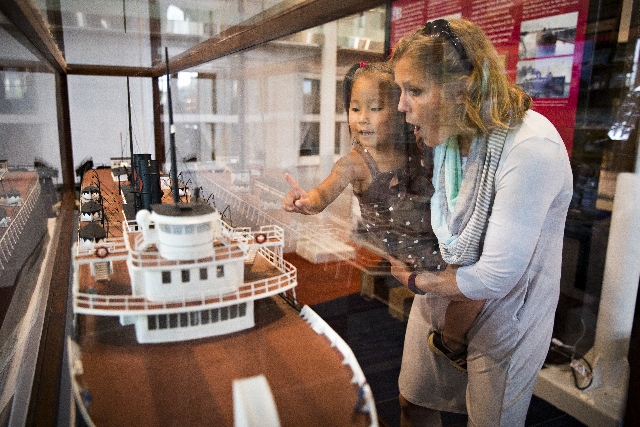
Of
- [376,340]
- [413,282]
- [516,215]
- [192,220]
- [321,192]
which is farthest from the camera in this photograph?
[376,340]

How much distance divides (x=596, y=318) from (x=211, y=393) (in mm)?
2339

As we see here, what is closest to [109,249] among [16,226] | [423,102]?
[16,226]

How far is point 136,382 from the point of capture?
3.16 ft

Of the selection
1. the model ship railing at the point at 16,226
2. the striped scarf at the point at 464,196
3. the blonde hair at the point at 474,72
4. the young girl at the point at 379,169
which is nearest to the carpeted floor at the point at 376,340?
the young girl at the point at 379,169

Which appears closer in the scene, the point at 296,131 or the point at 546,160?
the point at 546,160

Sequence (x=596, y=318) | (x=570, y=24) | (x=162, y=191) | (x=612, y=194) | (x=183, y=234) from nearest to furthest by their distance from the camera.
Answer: (x=183, y=234)
(x=162, y=191)
(x=570, y=24)
(x=612, y=194)
(x=596, y=318)

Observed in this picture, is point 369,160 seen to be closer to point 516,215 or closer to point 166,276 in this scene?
point 516,215

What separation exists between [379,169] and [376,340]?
0.78m

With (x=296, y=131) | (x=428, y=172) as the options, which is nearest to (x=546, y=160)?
(x=428, y=172)

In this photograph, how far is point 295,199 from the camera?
1.28 meters

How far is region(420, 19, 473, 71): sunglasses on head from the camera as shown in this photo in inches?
47.9

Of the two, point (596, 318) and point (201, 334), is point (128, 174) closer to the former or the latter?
point (201, 334)

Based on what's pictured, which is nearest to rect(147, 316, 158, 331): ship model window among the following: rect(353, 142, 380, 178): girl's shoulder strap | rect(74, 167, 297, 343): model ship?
rect(74, 167, 297, 343): model ship

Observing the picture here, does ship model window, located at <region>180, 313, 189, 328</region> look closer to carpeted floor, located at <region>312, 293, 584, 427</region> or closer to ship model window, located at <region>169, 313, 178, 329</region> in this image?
ship model window, located at <region>169, 313, 178, 329</region>
